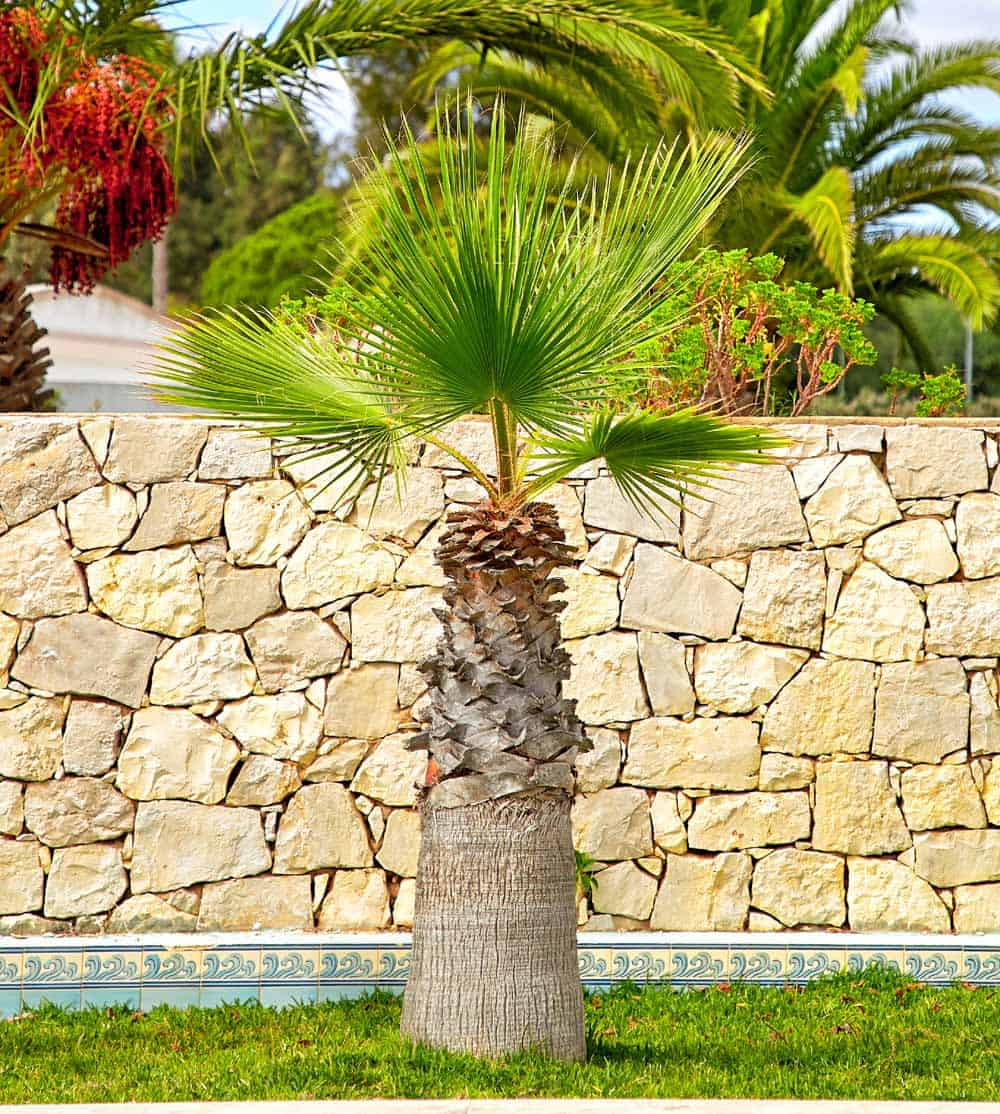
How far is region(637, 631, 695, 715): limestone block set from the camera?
6191mm

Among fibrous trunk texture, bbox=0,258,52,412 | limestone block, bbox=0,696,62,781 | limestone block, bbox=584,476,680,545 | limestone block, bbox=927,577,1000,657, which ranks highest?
fibrous trunk texture, bbox=0,258,52,412

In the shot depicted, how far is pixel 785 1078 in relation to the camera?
4.73 m

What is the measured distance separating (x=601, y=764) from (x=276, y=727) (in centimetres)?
140

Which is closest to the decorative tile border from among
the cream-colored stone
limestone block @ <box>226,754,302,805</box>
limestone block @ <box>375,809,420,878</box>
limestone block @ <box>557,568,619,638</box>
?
limestone block @ <box>375,809,420,878</box>

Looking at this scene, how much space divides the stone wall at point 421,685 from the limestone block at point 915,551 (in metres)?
0.01

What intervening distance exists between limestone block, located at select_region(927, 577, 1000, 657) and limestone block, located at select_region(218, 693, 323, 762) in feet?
8.78

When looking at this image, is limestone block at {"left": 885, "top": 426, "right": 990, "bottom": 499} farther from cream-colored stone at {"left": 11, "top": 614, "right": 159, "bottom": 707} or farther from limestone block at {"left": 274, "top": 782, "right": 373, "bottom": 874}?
cream-colored stone at {"left": 11, "top": 614, "right": 159, "bottom": 707}

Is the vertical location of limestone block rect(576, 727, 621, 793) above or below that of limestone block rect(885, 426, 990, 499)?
below

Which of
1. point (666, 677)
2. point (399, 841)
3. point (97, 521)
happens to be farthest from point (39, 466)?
point (666, 677)

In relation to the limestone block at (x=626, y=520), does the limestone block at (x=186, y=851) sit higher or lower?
lower

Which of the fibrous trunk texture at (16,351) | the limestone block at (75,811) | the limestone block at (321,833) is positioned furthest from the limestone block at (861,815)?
the fibrous trunk texture at (16,351)

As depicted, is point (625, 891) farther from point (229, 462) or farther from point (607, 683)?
point (229, 462)

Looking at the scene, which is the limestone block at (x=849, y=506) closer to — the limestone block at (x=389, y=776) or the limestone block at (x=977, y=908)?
the limestone block at (x=977, y=908)

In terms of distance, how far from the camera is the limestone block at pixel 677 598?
6223 mm
